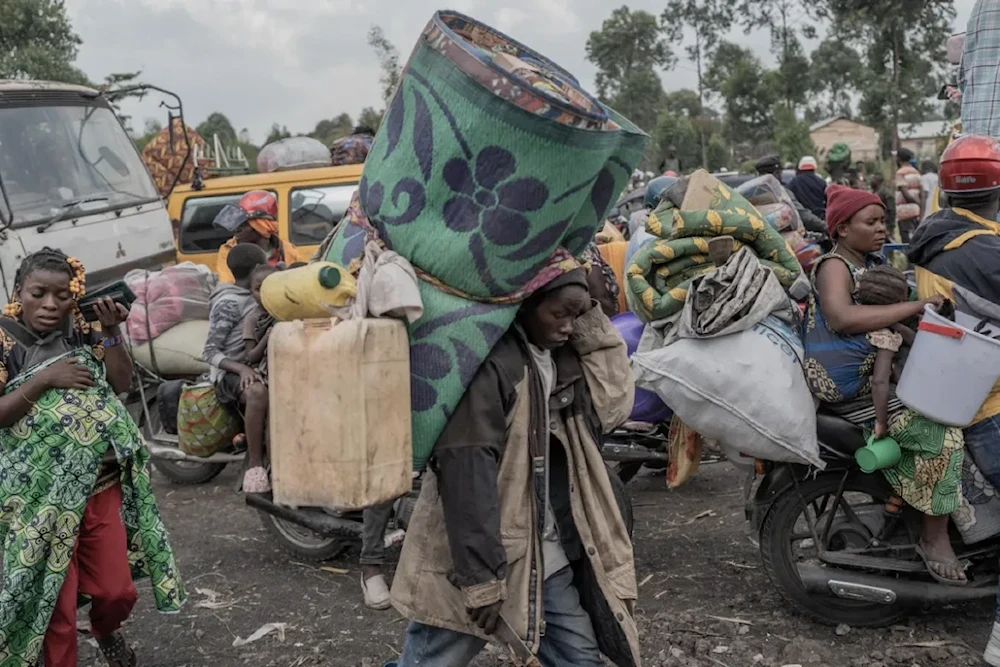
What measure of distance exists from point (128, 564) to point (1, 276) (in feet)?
11.5

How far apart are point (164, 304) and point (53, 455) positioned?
102 inches

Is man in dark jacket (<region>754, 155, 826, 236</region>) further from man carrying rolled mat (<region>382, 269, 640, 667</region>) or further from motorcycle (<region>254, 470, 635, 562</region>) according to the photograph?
man carrying rolled mat (<region>382, 269, 640, 667</region>)

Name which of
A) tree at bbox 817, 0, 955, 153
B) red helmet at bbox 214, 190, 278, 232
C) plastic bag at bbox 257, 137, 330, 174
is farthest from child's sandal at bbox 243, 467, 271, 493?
tree at bbox 817, 0, 955, 153

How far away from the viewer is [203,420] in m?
4.86

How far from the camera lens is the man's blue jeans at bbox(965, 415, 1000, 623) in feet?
11.2

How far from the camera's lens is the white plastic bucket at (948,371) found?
3.14 m

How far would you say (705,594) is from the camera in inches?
166

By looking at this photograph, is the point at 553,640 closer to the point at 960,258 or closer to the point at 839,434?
the point at 839,434

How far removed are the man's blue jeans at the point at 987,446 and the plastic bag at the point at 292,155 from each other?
7275mm

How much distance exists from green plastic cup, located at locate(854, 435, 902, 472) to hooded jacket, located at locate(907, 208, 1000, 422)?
312 mm

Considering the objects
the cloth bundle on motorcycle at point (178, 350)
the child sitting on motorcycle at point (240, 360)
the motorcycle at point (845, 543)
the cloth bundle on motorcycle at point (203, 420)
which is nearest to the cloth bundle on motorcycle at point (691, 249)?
the motorcycle at point (845, 543)

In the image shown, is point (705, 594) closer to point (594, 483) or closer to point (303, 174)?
point (594, 483)

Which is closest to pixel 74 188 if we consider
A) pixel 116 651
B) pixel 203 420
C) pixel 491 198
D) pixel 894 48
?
pixel 203 420

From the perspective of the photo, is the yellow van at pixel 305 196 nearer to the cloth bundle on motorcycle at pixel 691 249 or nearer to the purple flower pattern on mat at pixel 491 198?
the cloth bundle on motorcycle at pixel 691 249
